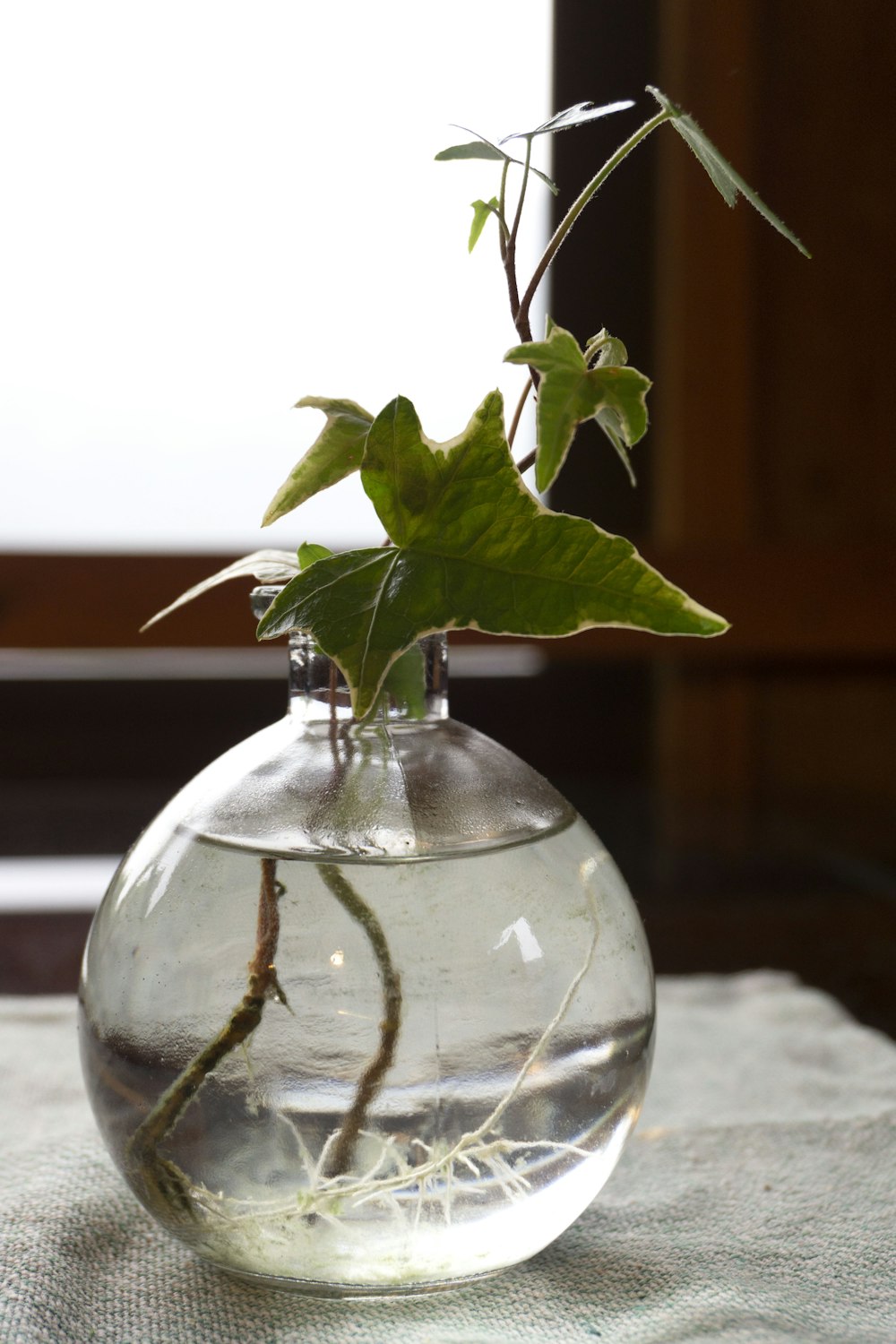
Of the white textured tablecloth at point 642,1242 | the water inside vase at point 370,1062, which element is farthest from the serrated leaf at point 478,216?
the white textured tablecloth at point 642,1242

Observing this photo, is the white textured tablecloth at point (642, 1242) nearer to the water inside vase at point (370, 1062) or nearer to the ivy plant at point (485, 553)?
the water inside vase at point (370, 1062)

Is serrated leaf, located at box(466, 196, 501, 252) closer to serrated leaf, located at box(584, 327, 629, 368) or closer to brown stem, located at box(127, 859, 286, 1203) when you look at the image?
serrated leaf, located at box(584, 327, 629, 368)

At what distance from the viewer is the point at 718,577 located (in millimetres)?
1185

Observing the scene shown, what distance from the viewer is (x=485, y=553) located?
0.32m

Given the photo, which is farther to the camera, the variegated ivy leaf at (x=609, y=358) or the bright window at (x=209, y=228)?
the bright window at (x=209, y=228)

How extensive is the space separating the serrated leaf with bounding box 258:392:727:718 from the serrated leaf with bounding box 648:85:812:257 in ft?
0.25

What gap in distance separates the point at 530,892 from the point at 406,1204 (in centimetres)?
8

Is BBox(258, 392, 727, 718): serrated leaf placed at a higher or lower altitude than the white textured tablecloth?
higher

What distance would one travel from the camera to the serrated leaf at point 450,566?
1.02 ft

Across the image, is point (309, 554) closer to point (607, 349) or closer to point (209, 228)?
point (607, 349)

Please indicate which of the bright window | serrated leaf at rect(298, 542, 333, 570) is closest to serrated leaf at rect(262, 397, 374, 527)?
serrated leaf at rect(298, 542, 333, 570)

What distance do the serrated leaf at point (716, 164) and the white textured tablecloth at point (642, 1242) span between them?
292mm

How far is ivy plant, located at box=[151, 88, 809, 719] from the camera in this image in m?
0.31

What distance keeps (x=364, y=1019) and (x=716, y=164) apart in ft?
0.76
